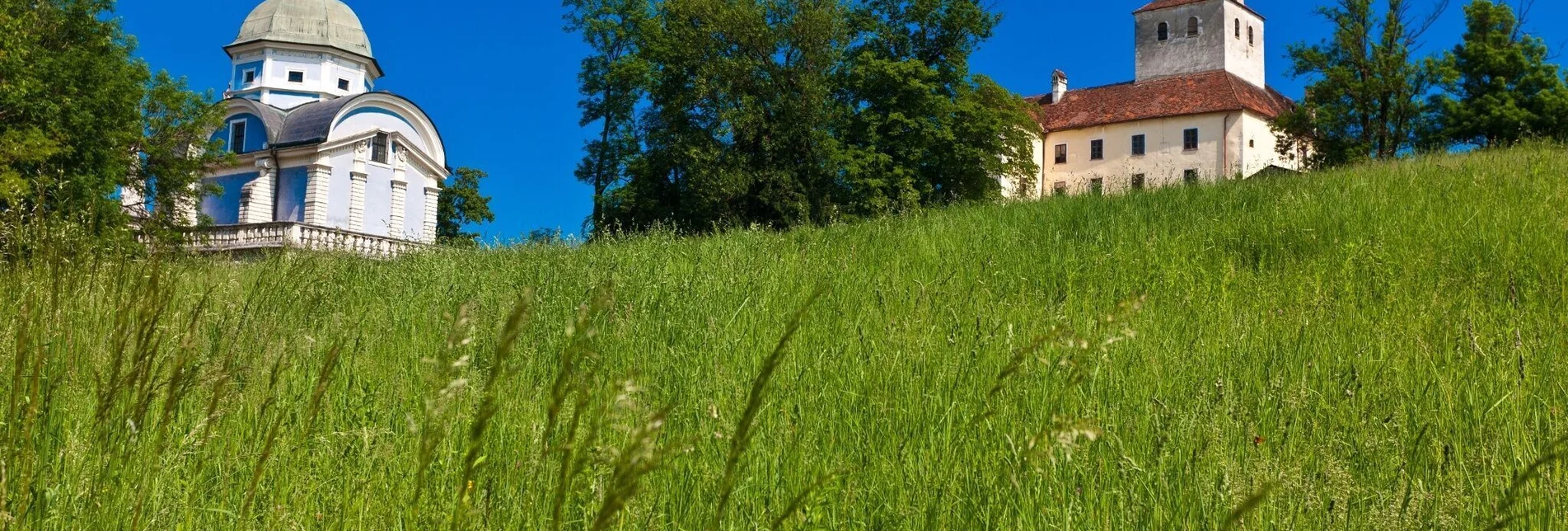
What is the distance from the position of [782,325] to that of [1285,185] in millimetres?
7127

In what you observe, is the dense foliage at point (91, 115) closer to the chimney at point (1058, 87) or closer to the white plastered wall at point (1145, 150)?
the white plastered wall at point (1145, 150)

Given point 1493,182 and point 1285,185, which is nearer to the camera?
point 1493,182

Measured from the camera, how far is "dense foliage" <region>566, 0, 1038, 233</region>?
3125 cm

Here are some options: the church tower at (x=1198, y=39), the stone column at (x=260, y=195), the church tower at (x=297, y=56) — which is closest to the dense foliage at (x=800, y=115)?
the stone column at (x=260, y=195)

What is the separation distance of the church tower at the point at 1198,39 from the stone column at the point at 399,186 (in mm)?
41165

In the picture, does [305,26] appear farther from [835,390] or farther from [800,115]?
[835,390]

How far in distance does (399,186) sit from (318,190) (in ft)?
11.7

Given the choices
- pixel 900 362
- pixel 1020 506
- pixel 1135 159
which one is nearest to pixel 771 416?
pixel 900 362

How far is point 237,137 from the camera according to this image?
132 ft

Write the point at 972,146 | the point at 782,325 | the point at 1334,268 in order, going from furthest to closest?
the point at 972,146 < the point at 1334,268 < the point at 782,325

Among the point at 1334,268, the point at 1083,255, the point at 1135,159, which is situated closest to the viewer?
the point at 1334,268

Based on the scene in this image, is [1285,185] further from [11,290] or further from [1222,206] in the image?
[11,290]

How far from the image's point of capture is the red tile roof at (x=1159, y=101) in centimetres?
4997

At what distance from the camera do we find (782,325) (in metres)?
4.85
